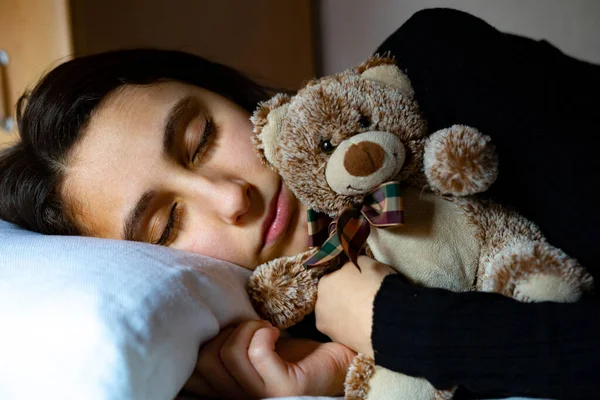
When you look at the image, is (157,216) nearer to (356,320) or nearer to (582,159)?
(356,320)

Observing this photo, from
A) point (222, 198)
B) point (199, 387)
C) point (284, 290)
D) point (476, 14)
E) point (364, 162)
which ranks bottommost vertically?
point (199, 387)

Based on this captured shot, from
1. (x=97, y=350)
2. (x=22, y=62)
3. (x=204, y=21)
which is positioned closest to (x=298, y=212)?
(x=97, y=350)

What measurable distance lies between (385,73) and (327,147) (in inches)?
6.1

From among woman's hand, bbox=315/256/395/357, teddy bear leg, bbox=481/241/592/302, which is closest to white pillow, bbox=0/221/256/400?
woman's hand, bbox=315/256/395/357

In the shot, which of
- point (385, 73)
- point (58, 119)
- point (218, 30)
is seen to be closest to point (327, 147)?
point (385, 73)

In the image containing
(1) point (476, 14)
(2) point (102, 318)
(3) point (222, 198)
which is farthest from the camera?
(1) point (476, 14)

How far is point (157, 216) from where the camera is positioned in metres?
0.79

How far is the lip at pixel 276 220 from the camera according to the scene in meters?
0.77

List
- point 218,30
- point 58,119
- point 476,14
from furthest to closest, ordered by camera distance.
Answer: point 476,14, point 218,30, point 58,119

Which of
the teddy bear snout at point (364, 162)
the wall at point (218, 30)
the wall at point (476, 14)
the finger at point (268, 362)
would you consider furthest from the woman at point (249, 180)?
the wall at point (476, 14)

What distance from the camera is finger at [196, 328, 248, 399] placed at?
647mm

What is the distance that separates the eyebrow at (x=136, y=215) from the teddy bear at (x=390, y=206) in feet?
0.63

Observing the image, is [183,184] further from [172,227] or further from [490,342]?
[490,342]

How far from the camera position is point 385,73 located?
72cm
